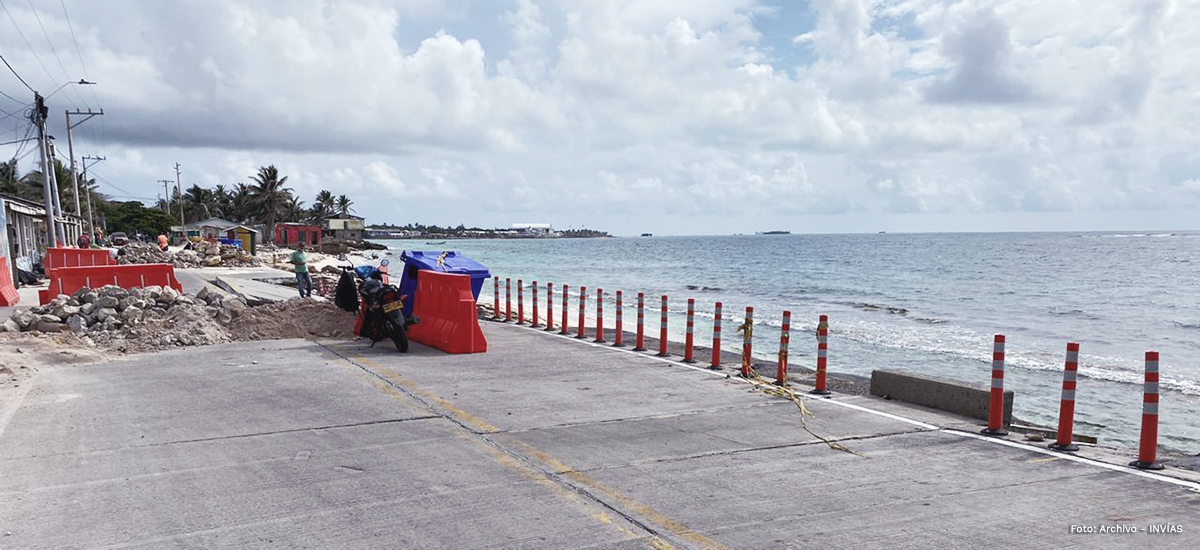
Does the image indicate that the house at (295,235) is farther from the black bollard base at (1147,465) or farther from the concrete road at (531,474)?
the black bollard base at (1147,465)

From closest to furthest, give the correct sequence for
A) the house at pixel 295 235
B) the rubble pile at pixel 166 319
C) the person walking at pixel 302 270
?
the rubble pile at pixel 166 319 < the person walking at pixel 302 270 < the house at pixel 295 235

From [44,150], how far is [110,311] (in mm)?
26471

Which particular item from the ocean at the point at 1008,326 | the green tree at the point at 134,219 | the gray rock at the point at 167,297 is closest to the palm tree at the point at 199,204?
the green tree at the point at 134,219

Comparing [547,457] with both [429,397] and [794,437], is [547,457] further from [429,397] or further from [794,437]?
[429,397]

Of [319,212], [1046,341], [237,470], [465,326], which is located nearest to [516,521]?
[237,470]

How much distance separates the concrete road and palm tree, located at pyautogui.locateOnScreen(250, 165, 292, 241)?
340ft

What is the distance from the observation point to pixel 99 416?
8.62 metres

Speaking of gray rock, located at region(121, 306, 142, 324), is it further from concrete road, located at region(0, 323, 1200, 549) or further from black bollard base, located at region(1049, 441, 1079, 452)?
black bollard base, located at region(1049, 441, 1079, 452)

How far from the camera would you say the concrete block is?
883 cm

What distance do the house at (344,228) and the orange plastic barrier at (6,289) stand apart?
344ft

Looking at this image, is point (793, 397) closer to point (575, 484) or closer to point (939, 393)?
point (939, 393)

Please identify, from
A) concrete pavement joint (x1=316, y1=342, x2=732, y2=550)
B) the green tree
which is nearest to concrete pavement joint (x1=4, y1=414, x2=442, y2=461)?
concrete pavement joint (x1=316, y1=342, x2=732, y2=550)

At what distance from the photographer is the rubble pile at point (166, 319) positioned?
14070 mm

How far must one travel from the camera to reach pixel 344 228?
12506cm
